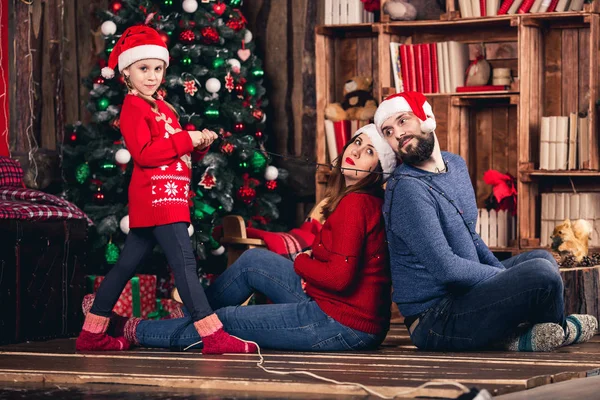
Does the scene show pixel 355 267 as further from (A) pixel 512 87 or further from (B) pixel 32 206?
(A) pixel 512 87

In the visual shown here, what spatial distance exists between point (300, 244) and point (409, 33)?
5.08ft

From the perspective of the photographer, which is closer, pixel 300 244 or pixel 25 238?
pixel 25 238

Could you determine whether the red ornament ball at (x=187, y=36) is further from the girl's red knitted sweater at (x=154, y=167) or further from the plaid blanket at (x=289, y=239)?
the girl's red knitted sweater at (x=154, y=167)

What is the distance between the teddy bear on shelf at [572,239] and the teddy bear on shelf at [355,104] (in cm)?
A: 148

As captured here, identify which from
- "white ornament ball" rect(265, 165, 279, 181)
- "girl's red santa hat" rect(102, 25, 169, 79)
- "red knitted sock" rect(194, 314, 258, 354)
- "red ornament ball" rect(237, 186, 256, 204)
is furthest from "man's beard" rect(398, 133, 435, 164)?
"white ornament ball" rect(265, 165, 279, 181)

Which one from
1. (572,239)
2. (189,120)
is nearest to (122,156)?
(189,120)

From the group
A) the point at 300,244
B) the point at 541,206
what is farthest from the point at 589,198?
the point at 300,244

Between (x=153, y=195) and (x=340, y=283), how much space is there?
78 cm

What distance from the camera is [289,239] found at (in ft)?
17.5

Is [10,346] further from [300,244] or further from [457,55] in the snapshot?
[457,55]

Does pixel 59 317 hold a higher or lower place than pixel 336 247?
lower

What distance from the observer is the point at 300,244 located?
536cm

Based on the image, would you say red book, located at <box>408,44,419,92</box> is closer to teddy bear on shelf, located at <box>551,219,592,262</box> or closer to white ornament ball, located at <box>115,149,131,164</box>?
teddy bear on shelf, located at <box>551,219,592,262</box>

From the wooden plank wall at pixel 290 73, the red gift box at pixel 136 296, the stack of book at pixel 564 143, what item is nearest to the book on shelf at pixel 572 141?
→ the stack of book at pixel 564 143
